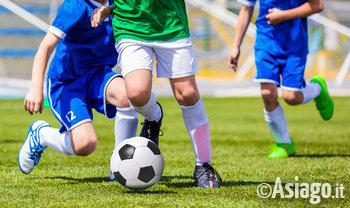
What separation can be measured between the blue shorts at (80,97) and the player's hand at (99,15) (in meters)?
0.48

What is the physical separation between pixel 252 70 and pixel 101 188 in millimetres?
15348

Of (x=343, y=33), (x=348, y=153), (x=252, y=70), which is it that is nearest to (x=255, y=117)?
(x=348, y=153)

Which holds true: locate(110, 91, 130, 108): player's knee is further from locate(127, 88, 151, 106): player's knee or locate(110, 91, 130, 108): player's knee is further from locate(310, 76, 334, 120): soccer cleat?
locate(310, 76, 334, 120): soccer cleat

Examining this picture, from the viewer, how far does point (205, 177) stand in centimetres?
341

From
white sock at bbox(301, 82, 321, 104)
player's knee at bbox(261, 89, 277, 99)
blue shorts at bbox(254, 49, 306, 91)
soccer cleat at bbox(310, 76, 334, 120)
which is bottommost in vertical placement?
soccer cleat at bbox(310, 76, 334, 120)

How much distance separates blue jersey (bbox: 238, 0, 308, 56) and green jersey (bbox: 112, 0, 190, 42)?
1750mm

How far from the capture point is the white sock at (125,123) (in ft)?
12.0

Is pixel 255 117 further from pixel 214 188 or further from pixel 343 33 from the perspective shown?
pixel 343 33

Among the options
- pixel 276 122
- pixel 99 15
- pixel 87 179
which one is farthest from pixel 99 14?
pixel 276 122

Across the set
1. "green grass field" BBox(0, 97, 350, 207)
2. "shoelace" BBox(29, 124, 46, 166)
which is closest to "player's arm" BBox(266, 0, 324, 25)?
"green grass field" BBox(0, 97, 350, 207)

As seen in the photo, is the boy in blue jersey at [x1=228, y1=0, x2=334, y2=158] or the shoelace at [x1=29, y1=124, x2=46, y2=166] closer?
the shoelace at [x1=29, y1=124, x2=46, y2=166]

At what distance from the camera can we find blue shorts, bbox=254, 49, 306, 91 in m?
4.91

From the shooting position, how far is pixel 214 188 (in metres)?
3.34

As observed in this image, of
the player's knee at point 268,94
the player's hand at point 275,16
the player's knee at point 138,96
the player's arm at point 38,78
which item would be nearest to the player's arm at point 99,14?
the player's arm at point 38,78
